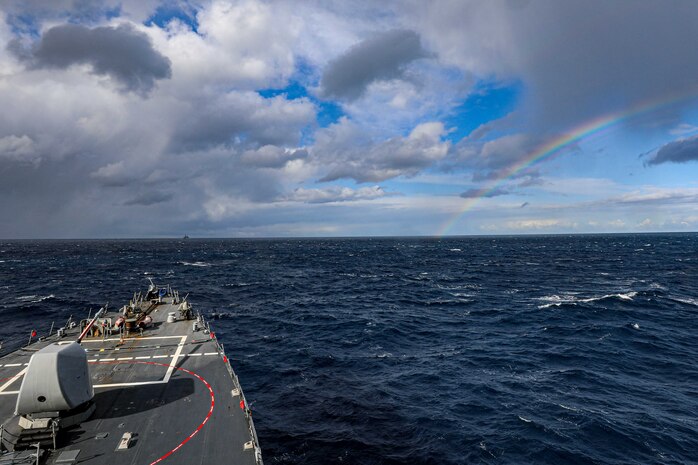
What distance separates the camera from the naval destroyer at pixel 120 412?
1906 cm

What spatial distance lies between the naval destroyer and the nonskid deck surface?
0.05 metres

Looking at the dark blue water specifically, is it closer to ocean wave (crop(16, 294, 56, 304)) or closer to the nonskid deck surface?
ocean wave (crop(16, 294, 56, 304))

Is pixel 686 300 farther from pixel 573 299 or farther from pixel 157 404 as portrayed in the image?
pixel 157 404

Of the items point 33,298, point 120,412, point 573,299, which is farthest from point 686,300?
point 33,298

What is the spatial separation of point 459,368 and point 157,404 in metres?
29.4

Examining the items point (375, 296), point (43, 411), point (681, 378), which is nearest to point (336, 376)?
point (43, 411)

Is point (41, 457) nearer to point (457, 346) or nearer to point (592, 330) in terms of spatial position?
point (457, 346)

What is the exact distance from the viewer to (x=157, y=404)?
2436 centimetres

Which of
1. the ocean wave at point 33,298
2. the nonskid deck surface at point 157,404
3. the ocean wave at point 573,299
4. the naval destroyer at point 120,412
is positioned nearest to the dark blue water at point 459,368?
the ocean wave at point 573,299

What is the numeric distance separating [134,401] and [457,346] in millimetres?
36619

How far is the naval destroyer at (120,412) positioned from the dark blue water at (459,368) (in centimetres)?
586

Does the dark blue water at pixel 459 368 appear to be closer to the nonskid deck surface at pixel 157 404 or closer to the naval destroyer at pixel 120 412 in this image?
the nonskid deck surface at pixel 157 404

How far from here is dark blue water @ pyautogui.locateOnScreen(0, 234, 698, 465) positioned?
26.8 metres

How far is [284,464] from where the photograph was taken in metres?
24.8
